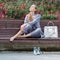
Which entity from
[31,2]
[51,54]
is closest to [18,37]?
[51,54]

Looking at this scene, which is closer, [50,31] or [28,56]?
[28,56]

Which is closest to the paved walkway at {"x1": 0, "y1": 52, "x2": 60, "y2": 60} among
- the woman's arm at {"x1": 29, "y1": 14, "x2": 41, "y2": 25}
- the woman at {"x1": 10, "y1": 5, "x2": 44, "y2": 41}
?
the woman at {"x1": 10, "y1": 5, "x2": 44, "y2": 41}

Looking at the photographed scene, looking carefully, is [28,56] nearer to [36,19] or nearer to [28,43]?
[28,43]

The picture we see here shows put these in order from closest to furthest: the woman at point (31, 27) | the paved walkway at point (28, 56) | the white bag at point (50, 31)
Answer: the paved walkway at point (28, 56) < the woman at point (31, 27) < the white bag at point (50, 31)

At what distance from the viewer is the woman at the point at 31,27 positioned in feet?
34.0

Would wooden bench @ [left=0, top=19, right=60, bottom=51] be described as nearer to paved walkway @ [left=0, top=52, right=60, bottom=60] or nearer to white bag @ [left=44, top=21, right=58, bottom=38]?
white bag @ [left=44, top=21, right=58, bottom=38]

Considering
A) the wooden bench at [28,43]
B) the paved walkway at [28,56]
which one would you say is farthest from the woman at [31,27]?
the paved walkway at [28,56]

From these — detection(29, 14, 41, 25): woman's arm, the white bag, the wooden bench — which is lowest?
the wooden bench

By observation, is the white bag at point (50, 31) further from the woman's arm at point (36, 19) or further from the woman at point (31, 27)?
the woman's arm at point (36, 19)

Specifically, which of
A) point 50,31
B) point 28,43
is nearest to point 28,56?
point 28,43

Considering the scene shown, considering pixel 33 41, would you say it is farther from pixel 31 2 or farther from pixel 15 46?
pixel 31 2

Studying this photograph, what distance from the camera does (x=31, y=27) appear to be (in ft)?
34.3

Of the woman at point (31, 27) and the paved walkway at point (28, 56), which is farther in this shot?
the woman at point (31, 27)

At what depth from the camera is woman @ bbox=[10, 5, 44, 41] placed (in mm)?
10359
